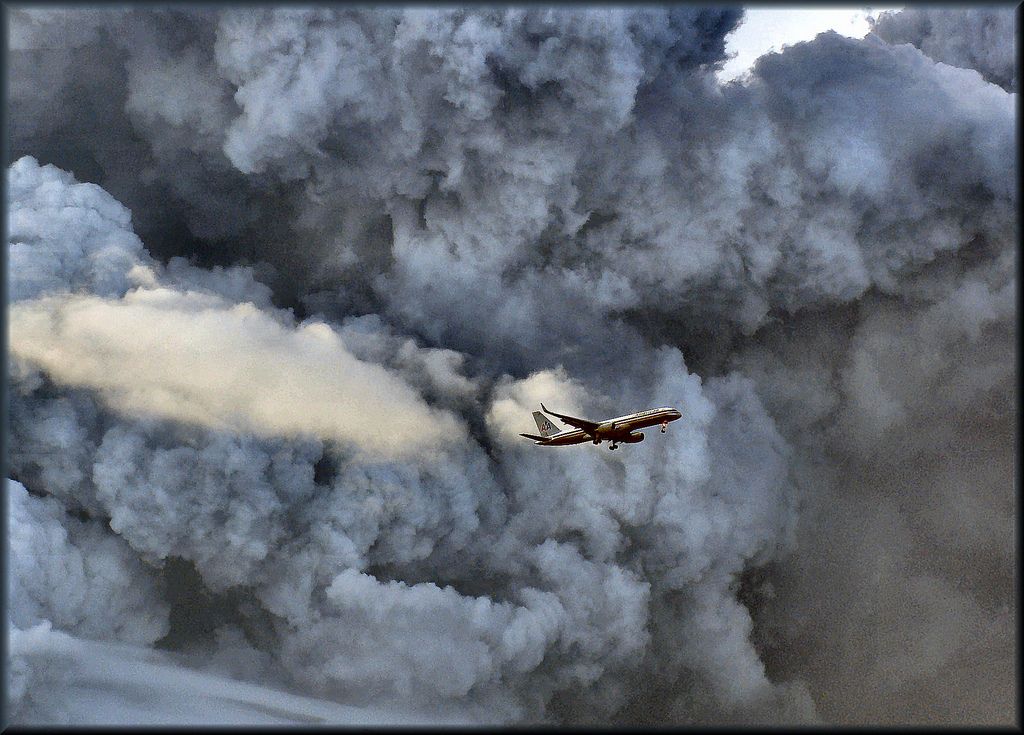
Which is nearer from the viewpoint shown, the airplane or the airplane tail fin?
the airplane

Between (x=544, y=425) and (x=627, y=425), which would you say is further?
(x=544, y=425)

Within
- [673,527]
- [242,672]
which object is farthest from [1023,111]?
[242,672]

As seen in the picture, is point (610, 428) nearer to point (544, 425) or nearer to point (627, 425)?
point (627, 425)

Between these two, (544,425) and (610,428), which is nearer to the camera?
(610,428)

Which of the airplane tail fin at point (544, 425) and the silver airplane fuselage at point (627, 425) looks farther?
the airplane tail fin at point (544, 425)

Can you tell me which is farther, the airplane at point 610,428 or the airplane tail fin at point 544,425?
the airplane tail fin at point 544,425

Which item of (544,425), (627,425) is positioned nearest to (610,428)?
(627,425)

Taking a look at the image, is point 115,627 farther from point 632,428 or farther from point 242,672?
point 632,428

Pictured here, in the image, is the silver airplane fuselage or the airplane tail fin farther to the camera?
the airplane tail fin
